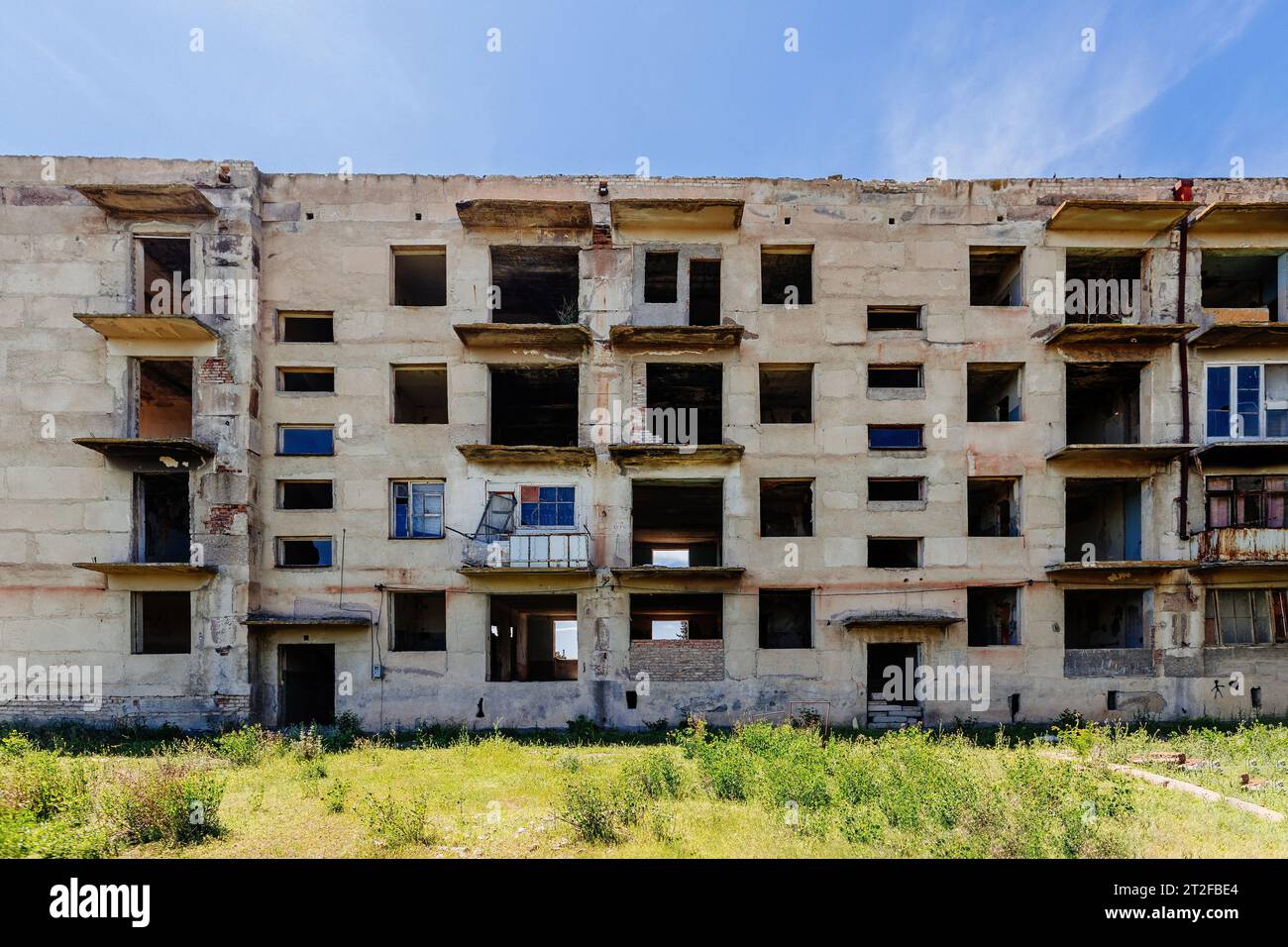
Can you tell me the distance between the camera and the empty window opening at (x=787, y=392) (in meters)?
20.6

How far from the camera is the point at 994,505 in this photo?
21469mm

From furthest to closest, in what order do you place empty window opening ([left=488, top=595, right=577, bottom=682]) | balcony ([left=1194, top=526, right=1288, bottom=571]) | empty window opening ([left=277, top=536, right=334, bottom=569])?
1. empty window opening ([left=488, top=595, right=577, bottom=682])
2. empty window opening ([left=277, top=536, right=334, bottom=569])
3. balcony ([left=1194, top=526, right=1288, bottom=571])

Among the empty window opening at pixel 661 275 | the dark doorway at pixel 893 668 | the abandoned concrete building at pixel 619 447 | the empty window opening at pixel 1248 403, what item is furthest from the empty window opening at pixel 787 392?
the empty window opening at pixel 1248 403

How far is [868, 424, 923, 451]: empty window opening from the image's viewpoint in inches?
798

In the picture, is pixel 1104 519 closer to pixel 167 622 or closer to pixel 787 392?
pixel 787 392

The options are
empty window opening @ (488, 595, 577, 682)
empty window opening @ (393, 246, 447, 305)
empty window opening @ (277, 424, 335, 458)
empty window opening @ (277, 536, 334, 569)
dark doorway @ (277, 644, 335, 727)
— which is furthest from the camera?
empty window opening @ (488, 595, 577, 682)

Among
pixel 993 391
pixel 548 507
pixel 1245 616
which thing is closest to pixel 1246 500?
pixel 1245 616

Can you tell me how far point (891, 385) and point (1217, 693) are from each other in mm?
13474

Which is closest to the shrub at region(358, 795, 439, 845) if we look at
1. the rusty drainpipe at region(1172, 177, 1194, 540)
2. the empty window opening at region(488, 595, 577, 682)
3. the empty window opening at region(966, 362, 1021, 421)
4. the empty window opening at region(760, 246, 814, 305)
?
the empty window opening at region(488, 595, 577, 682)

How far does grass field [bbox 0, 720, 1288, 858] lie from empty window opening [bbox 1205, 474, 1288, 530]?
24.6 ft

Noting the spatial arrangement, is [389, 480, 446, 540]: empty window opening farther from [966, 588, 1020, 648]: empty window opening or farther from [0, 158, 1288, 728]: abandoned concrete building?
[966, 588, 1020, 648]: empty window opening

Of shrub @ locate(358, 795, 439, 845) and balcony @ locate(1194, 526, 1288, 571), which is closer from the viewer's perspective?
shrub @ locate(358, 795, 439, 845)
